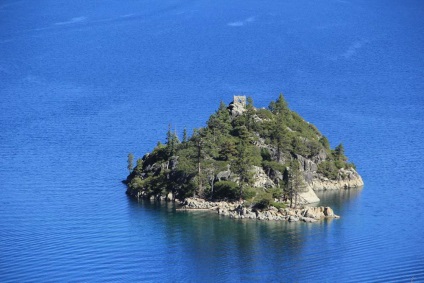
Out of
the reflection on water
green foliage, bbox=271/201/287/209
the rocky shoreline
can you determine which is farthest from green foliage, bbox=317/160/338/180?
green foliage, bbox=271/201/287/209

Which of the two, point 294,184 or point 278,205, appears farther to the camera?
point 294,184

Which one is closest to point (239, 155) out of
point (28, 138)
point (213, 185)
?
point (213, 185)

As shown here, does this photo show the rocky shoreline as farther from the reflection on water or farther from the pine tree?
the reflection on water

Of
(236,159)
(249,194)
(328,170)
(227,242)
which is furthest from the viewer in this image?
(328,170)

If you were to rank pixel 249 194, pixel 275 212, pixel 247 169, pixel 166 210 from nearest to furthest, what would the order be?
pixel 275 212, pixel 249 194, pixel 166 210, pixel 247 169

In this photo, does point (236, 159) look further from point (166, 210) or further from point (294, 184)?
point (166, 210)

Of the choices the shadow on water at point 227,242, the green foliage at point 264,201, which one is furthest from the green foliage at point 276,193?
the shadow on water at point 227,242

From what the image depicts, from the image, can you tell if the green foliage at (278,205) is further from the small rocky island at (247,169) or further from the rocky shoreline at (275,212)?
the rocky shoreline at (275,212)

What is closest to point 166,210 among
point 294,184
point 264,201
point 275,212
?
point 264,201
